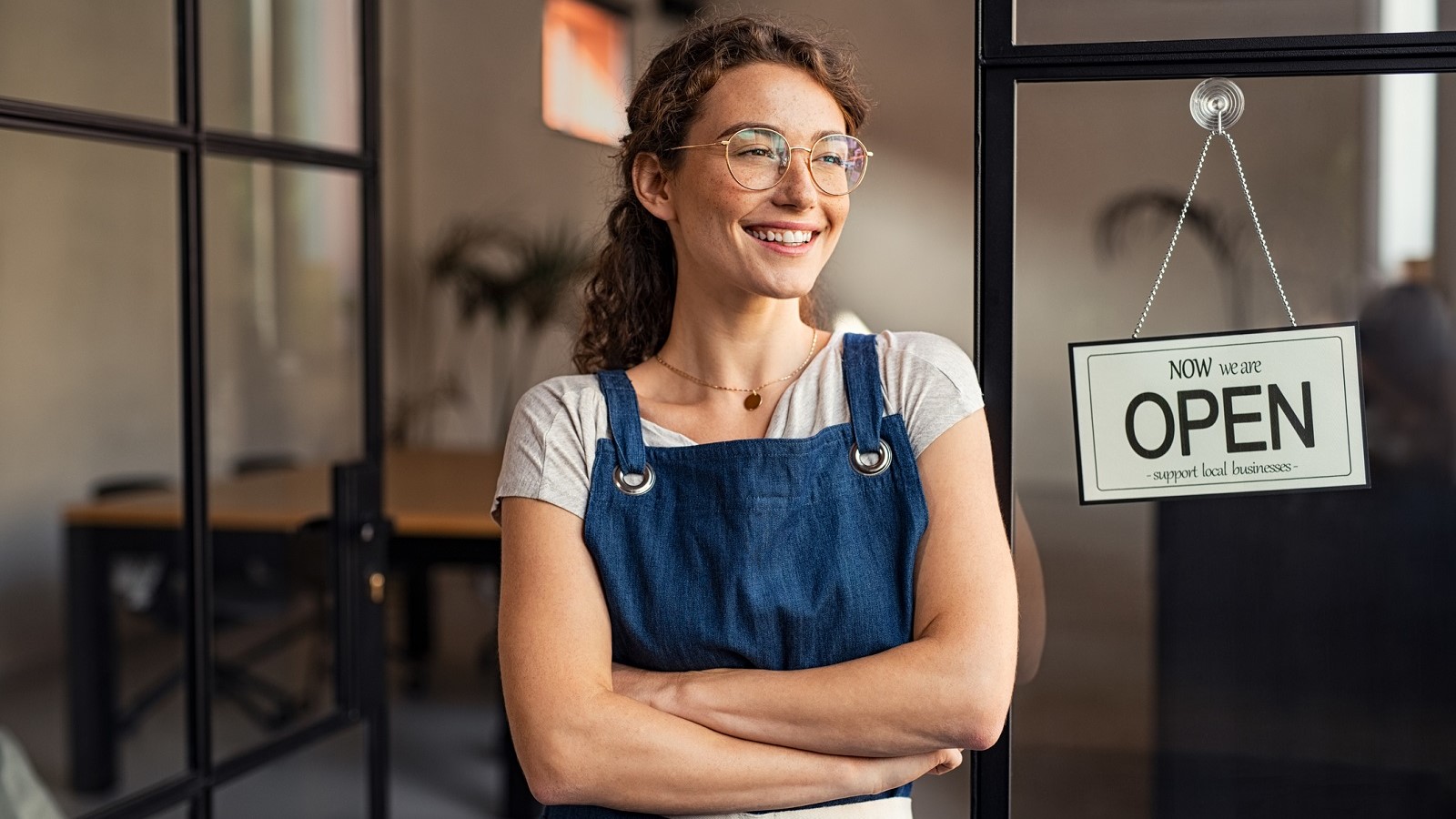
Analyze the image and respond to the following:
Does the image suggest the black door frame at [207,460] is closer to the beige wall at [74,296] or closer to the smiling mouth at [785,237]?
the smiling mouth at [785,237]

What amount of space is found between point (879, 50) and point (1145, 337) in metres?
6.49

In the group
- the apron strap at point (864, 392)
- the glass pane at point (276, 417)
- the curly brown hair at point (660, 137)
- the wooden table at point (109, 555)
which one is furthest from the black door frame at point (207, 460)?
the apron strap at point (864, 392)

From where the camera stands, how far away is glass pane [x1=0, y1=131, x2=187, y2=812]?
4.28 meters

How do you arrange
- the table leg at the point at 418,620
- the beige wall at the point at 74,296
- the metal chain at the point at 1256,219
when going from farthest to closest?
1. the table leg at the point at 418,620
2. the beige wall at the point at 74,296
3. the metal chain at the point at 1256,219

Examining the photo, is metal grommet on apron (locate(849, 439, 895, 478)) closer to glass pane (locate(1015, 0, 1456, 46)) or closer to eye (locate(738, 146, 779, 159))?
eye (locate(738, 146, 779, 159))

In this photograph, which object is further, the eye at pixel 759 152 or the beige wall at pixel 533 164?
the beige wall at pixel 533 164

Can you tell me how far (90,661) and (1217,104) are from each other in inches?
A: 154

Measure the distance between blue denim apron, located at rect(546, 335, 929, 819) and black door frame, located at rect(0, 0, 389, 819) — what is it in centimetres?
144

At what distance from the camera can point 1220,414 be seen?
4.83ft

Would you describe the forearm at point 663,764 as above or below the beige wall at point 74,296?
below

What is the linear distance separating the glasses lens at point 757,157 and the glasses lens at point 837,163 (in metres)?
0.03

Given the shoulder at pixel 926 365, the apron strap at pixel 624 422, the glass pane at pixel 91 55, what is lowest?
the apron strap at pixel 624 422

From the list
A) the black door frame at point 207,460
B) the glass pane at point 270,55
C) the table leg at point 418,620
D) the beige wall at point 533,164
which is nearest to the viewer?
the black door frame at point 207,460

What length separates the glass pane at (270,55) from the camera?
10.7ft
